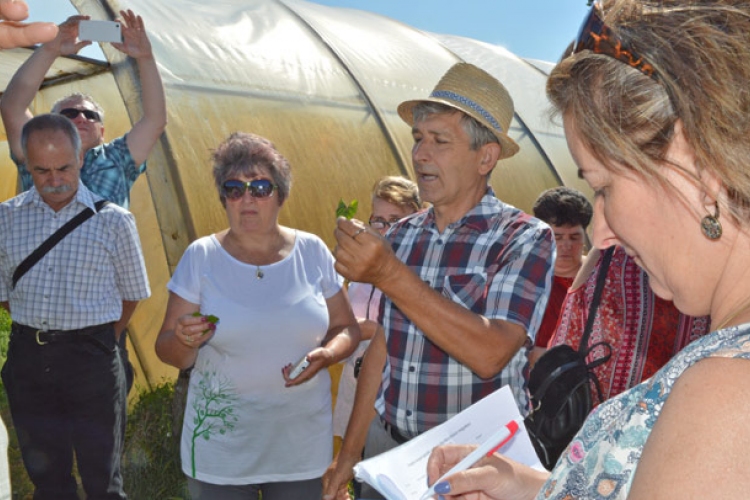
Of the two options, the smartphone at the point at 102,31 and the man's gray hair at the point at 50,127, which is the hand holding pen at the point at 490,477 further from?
the smartphone at the point at 102,31

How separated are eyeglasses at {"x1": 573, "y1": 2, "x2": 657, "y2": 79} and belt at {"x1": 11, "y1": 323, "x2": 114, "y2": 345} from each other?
3309 millimetres

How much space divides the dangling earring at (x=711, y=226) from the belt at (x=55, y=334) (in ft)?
11.5

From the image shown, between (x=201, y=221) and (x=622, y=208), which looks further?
(x=201, y=221)

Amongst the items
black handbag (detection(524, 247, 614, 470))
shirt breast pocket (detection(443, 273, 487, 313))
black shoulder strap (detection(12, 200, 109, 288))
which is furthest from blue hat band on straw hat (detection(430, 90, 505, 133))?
black shoulder strap (detection(12, 200, 109, 288))

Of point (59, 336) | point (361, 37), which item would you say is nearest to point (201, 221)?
point (59, 336)

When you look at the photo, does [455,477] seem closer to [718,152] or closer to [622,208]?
[622,208]

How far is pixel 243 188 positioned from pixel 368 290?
109 cm

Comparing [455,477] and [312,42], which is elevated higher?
[455,477]

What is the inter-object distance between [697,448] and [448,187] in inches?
77.9

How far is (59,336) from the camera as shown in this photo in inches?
158

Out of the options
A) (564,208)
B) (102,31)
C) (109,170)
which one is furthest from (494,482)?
(102,31)

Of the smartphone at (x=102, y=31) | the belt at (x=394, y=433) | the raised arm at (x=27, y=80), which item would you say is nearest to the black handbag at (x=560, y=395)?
the belt at (x=394, y=433)

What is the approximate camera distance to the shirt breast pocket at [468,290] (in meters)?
2.71

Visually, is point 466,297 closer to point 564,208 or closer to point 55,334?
point 564,208
